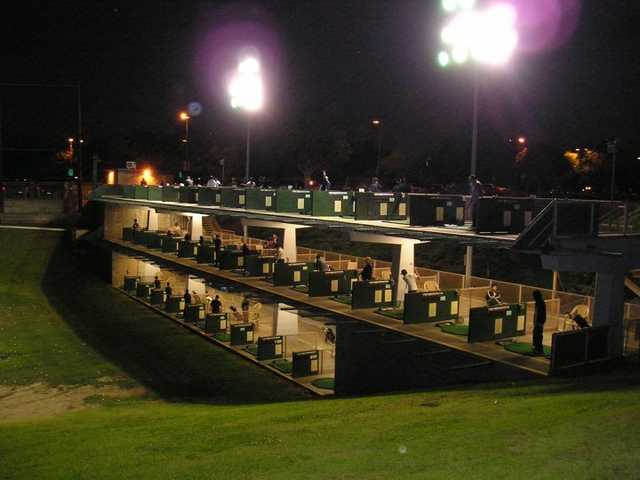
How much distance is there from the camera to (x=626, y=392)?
1068cm

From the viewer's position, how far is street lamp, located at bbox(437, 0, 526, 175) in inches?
680

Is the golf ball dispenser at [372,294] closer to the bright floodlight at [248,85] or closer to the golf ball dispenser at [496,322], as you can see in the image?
the golf ball dispenser at [496,322]

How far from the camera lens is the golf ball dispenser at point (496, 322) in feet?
53.3

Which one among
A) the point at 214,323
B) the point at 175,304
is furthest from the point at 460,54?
the point at 175,304

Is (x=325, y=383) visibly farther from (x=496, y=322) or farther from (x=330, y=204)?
(x=496, y=322)

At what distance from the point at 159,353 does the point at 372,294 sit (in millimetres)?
9797

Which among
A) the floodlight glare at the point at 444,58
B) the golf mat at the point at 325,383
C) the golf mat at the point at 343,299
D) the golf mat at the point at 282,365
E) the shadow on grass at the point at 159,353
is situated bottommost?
the shadow on grass at the point at 159,353

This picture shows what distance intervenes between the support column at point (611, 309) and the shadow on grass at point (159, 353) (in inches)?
335

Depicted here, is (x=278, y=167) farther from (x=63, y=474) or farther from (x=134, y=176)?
(x=63, y=474)

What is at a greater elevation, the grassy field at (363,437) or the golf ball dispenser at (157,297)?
the grassy field at (363,437)

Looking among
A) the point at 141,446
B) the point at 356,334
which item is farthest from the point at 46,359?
the point at 141,446

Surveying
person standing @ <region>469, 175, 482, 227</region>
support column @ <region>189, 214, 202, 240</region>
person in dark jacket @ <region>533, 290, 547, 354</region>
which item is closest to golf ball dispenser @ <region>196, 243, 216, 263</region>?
support column @ <region>189, 214, 202, 240</region>

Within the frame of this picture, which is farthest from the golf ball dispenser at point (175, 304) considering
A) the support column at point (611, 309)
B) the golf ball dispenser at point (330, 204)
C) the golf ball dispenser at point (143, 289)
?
the support column at point (611, 309)

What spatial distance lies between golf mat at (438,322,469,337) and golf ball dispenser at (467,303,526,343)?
841mm
